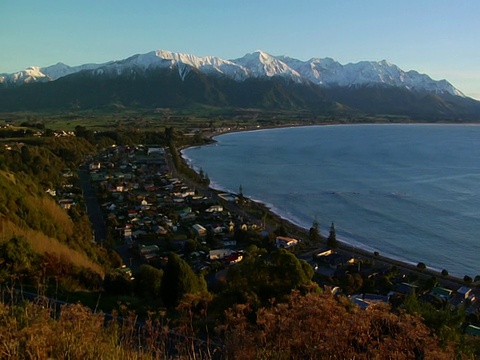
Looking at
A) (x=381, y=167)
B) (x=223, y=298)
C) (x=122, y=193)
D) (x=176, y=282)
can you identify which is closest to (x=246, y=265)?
(x=223, y=298)

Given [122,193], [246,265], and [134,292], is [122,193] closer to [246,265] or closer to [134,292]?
[134,292]

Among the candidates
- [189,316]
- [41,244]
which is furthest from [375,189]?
[189,316]

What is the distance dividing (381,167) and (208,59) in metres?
165

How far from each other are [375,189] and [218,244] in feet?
55.2

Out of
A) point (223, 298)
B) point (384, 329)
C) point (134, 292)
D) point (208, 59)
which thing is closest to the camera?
point (384, 329)

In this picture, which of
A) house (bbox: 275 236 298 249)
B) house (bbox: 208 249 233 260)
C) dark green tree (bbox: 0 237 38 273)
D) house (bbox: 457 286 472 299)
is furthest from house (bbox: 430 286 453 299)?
dark green tree (bbox: 0 237 38 273)

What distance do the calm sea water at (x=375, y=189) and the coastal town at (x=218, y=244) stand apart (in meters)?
2.47

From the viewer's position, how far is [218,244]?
1775 cm

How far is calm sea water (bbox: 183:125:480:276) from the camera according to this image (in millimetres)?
20078

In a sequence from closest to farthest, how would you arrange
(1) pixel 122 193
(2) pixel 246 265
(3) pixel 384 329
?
(3) pixel 384 329 < (2) pixel 246 265 < (1) pixel 122 193

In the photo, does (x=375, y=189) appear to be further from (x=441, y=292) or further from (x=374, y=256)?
(x=441, y=292)

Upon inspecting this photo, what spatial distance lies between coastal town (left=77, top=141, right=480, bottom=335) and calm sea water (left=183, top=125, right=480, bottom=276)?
247 cm

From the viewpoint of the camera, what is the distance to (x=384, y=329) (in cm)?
221

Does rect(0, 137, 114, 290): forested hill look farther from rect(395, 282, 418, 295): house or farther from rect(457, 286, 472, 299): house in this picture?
rect(457, 286, 472, 299): house
